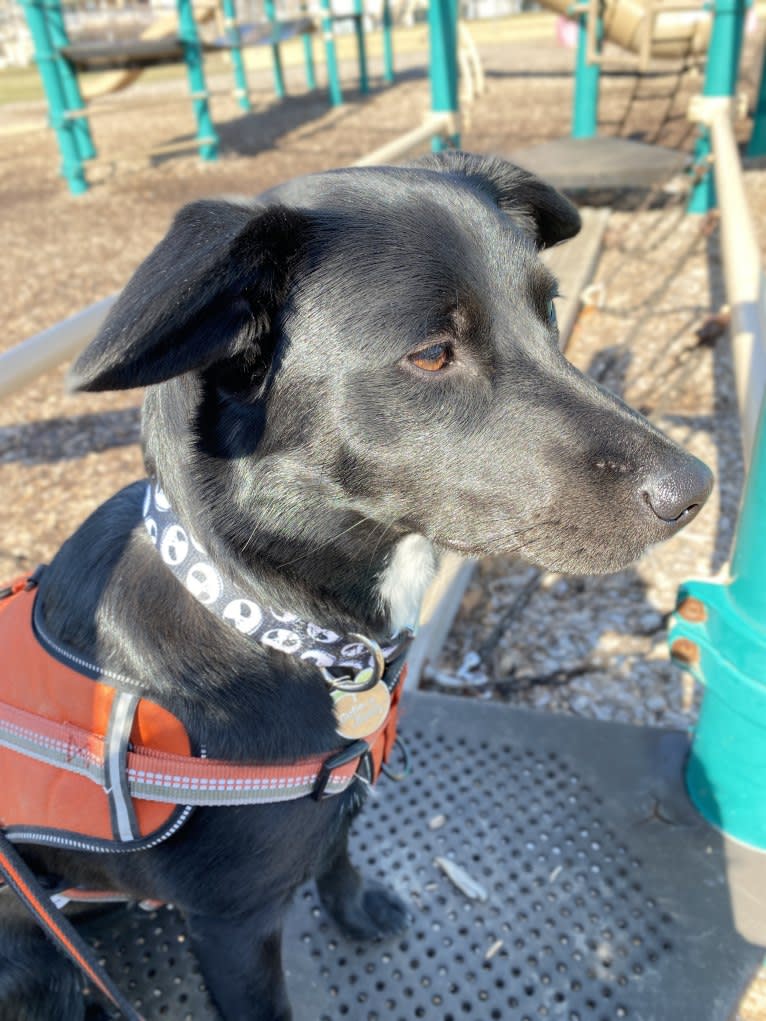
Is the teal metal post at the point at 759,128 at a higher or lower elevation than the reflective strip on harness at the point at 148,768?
lower

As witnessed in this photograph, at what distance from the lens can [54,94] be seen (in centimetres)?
880

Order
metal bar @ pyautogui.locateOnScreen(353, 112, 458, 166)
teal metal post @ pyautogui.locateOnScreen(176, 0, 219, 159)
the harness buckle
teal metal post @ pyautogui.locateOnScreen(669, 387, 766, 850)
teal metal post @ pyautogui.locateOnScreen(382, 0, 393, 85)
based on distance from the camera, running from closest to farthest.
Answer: the harness buckle
teal metal post @ pyautogui.locateOnScreen(669, 387, 766, 850)
metal bar @ pyautogui.locateOnScreen(353, 112, 458, 166)
teal metal post @ pyautogui.locateOnScreen(176, 0, 219, 159)
teal metal post @ pyautogui.locateOnScreen(382, 0, 393, 85)

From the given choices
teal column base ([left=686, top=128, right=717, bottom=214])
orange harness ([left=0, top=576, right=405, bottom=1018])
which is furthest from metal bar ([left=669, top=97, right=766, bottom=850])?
teal column base ([left=686, top=128, right=717, bottom=214])

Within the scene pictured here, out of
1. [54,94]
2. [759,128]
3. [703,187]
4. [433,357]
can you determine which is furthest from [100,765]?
[54,94]

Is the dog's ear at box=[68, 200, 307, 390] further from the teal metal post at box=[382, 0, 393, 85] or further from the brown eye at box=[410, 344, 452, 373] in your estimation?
the teal metal post at box=[382, 0, 393, 85]

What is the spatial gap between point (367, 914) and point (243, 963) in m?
0.44

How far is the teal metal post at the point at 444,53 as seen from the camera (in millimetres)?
5723

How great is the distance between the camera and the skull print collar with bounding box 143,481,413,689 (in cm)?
137

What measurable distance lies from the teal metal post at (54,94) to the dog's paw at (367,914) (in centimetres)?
930

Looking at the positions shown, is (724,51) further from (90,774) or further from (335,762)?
(90,774)

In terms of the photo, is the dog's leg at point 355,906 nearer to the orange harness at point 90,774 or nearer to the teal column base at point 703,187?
the orange harness at point 90,774

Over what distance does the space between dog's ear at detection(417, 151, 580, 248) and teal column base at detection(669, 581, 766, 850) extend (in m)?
0.94

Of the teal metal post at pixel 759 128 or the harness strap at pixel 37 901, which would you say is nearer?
the harness strap at pixel 37 901

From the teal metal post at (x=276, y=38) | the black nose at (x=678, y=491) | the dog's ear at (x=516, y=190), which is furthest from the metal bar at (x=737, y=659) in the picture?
the teal metal post at (x=276, y=38)
